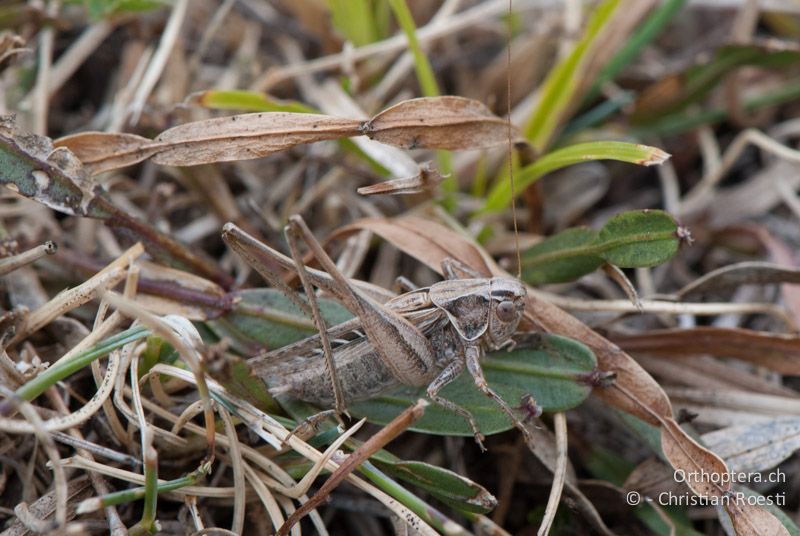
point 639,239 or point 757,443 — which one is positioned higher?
point 639,239

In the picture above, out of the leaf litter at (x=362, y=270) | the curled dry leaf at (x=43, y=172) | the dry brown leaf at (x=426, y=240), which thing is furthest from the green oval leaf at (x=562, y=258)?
the curled dry leaf at (x=43, y=172)

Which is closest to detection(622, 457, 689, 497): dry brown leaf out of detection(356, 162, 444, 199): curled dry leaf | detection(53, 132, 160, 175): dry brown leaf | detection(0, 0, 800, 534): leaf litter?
detection(0, 0, 800, 534): leaf litter

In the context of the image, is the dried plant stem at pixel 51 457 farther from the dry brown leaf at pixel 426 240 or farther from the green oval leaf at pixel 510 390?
the dry brown leaf at pixel 426 240

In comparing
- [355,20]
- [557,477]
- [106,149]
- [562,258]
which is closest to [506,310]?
[562,258]

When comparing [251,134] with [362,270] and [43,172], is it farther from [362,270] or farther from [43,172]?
[362,270]

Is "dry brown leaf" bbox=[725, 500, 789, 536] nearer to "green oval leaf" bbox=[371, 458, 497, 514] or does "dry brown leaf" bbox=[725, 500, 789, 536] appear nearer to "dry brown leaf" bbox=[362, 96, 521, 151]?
"green oval leaf" bbox=[371, 458, 497, 514]
